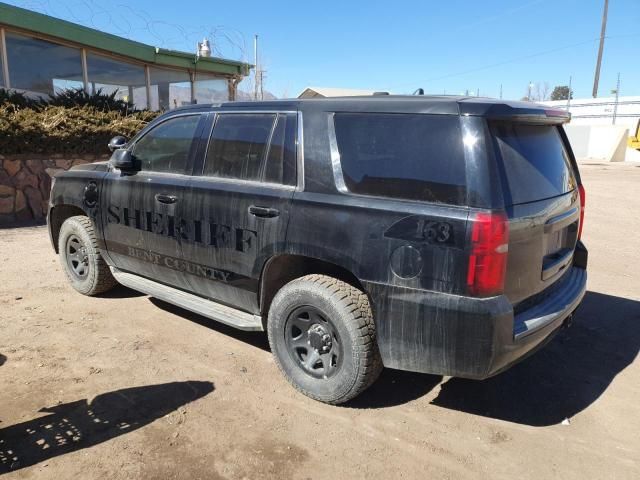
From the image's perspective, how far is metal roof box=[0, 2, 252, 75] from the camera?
432 inches

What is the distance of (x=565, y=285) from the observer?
3.44 m

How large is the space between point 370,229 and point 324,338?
0.81 m

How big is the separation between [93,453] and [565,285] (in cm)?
306

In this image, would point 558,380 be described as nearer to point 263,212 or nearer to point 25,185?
point 263,212

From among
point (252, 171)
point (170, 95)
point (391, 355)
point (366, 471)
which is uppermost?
point (170, 95)

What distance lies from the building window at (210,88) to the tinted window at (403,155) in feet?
48.9

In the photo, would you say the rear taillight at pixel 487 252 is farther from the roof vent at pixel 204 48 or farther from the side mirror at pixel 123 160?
the roof vent at pixel 204 48

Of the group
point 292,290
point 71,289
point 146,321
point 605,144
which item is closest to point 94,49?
point 71,289

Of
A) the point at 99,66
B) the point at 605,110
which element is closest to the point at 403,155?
the point at 99,66

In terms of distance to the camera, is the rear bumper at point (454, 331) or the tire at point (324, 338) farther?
the tire at point (324, 338)

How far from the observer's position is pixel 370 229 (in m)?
2.84

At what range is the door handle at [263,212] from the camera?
10.8 ft

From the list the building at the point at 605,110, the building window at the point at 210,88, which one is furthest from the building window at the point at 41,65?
the building at the point at 605,110

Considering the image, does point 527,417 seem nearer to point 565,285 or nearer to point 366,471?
point 565,285
